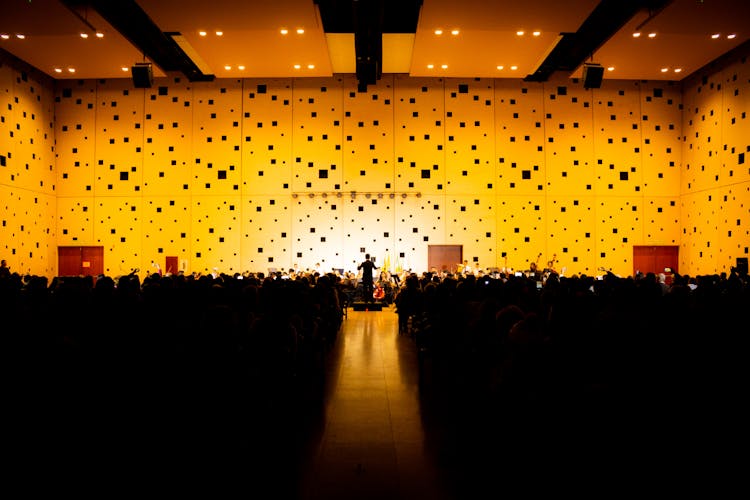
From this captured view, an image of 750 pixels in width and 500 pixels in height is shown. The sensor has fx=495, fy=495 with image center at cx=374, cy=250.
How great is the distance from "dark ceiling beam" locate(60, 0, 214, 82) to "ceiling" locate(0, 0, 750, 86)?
0.04m

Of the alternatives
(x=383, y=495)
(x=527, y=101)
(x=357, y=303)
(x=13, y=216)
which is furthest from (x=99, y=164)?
(x=383, y=495)

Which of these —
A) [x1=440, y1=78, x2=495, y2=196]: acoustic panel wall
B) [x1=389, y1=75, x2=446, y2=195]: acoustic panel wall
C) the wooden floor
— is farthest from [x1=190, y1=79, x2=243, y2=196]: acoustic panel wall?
the wooden floor

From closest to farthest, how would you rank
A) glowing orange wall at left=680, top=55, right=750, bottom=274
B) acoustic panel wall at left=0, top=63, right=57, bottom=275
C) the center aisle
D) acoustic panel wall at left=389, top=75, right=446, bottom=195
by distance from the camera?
the center aisle, glowing orange wall at left=680, top=55, right=750, bottom=274, acoustic panel wall at left=0, top=63, right=57, bottom=275, acoustic panel wall at left=389, top=75, right=446, bottom=195

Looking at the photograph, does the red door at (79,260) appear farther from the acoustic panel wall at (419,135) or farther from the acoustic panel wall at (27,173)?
the acoustic panel wall at (419,135)

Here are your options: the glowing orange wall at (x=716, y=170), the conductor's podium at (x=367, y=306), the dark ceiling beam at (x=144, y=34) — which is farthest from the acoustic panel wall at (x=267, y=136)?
A: the glowing orange wall at (x=716, y=170)

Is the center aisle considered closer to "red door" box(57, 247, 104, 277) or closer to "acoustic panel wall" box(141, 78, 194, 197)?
"acoustic panel wall" box(141, 78, 194, 197)

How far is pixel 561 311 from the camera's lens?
15.7 ft

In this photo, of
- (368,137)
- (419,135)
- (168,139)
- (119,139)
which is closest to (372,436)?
(368,137)

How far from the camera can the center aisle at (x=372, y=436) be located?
3498mm

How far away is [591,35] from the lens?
1711cm

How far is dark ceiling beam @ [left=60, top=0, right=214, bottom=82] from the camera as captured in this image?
47.5 ft

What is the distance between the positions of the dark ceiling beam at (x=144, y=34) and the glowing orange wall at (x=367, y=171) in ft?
5.34

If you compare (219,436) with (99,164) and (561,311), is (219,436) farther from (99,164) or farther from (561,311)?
(99,164)

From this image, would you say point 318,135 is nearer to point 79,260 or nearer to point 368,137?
point 368,137
